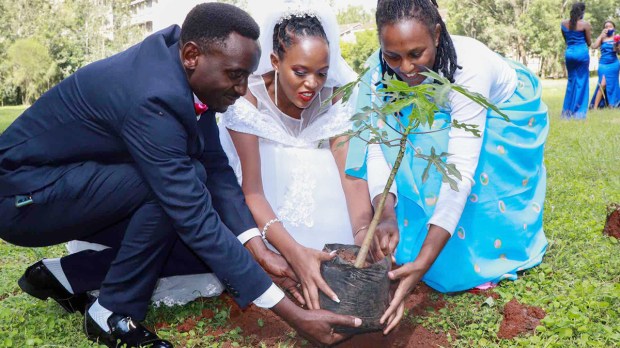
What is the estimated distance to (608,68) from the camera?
11016mm

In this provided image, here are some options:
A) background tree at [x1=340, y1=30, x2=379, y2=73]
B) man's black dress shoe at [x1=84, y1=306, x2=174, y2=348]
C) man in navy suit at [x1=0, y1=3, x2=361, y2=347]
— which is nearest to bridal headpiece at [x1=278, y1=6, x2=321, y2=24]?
man in navy suit at [x1=0, y1=3, x2=361, y2=347]

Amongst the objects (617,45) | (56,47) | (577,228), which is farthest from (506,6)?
(577,228)

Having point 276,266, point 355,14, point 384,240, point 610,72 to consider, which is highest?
point 384,240

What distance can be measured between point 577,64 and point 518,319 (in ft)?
29.0

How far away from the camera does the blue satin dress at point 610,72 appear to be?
11.0 metres

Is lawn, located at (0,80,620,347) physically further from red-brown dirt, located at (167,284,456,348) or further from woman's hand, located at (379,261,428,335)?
woman's hand, located at (379,261,428,335)

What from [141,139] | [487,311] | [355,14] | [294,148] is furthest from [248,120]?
[355,14]

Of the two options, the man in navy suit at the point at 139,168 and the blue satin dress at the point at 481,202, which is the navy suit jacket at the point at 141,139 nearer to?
the man in navy suit at the point at 139,168

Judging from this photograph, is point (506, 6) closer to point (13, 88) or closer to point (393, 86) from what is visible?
point (13, 88)

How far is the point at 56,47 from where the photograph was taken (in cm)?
3562

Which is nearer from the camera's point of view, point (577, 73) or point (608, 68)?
point (577, 73)

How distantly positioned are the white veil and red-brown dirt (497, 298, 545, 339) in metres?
1.37

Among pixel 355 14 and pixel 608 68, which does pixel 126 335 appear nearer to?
pixel 608 68

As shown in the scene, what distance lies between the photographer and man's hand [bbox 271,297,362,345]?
2.12 m
